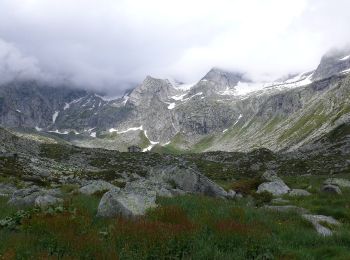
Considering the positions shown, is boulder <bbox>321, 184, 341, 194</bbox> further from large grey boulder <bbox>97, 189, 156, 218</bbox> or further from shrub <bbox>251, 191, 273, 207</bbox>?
large grey boulder <bbox>97, 189, 156, 218</bbox>

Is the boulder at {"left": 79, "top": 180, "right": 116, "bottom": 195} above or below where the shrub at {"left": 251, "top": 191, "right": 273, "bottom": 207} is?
above

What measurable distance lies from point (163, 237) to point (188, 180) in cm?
1757

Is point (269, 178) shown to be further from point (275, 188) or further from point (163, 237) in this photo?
point (163, 237)

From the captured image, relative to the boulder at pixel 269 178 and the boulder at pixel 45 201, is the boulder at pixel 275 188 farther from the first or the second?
the boulder at pixel 45 201

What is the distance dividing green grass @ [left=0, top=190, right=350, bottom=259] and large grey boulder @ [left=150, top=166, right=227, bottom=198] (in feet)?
41.5

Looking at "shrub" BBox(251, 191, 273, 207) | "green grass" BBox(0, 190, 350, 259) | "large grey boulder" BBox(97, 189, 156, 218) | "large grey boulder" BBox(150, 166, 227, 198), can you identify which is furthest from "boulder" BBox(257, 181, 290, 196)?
"large grey boulder" BBox(97, 189, 156, 218)

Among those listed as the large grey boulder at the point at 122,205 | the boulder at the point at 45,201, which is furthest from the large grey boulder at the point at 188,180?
the large grey boulder at the point at 122,205

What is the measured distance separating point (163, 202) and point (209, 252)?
6.79 m

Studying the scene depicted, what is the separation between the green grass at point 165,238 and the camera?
9.99 m

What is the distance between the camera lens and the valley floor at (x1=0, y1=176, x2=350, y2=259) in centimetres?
1002

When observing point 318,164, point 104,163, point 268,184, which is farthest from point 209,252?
point 104,163

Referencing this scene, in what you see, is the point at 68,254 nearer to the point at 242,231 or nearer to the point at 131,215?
the point at 131,215

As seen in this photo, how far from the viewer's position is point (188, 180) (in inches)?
1114

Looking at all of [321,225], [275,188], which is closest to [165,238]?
[321,225]
